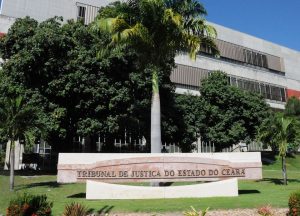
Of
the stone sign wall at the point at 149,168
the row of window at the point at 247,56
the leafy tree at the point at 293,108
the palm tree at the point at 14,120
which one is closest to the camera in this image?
the stone sign wall at the point at 149,168

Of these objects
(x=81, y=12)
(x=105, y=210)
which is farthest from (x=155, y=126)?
(x=81, y=12)

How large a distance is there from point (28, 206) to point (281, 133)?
17.2 meters

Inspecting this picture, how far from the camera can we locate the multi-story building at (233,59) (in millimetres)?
39531

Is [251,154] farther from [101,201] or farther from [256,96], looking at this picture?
[256,96]

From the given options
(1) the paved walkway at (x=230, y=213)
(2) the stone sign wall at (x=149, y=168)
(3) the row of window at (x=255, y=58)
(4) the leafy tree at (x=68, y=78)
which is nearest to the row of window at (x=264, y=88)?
(3) the row of window at (x=255, y=58)

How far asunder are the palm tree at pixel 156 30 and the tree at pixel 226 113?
16.1 m

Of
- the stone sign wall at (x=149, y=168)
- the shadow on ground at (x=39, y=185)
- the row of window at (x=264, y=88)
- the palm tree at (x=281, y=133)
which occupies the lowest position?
the shadow on ground at (x=39, y=185)

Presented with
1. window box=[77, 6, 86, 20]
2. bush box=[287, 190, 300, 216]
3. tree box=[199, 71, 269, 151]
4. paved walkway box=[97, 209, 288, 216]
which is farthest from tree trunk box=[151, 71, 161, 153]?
window box=[77, 6, 86, 20]

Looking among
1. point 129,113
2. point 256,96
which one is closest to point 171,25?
point 129,113

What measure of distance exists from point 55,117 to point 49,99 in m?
2.36

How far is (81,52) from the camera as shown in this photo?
28.1m

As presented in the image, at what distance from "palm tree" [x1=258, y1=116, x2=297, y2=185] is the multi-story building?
23.8 meters

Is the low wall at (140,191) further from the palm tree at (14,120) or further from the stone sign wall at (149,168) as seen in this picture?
the palm tree at (14,120)

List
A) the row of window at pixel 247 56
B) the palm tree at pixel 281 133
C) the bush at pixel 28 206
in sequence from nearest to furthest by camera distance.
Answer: the bush at pixel 28 206, the palm tree at pixel 281 133, the row of window at pixel 247 56
